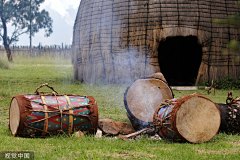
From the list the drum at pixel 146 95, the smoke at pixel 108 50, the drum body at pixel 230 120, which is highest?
the smoke at pixel 108 50

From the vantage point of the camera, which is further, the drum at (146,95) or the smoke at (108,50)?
the smoke at (108,50)

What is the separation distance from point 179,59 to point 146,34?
4.11m

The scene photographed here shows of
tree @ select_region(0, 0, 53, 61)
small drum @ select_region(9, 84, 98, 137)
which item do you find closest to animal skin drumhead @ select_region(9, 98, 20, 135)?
small drum @ select_region(9, 84, 98, 137)

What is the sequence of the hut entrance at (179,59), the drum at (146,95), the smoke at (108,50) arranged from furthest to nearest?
the hut entrance at (179,59), the smoke at (108,50), the drum at (146,95)

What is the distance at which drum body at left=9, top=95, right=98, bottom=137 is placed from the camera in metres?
2.90

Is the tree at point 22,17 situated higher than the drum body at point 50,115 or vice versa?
the tree at point 22,17

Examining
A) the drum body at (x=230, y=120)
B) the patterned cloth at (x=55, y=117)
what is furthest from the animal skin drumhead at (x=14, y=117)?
the drum body at (x=230, y=120)

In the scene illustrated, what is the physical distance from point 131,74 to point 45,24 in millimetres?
22252

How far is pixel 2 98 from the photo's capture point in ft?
18.7

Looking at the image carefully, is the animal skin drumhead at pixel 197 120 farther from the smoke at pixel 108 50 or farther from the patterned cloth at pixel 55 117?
the smoke at pixel 108 50

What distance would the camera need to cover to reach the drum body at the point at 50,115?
2896 mm

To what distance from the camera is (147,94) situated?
13.2 feet

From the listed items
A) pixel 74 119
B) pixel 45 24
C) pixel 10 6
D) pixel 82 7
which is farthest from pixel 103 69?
pixel 45 24

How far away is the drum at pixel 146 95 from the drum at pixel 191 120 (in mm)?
944
